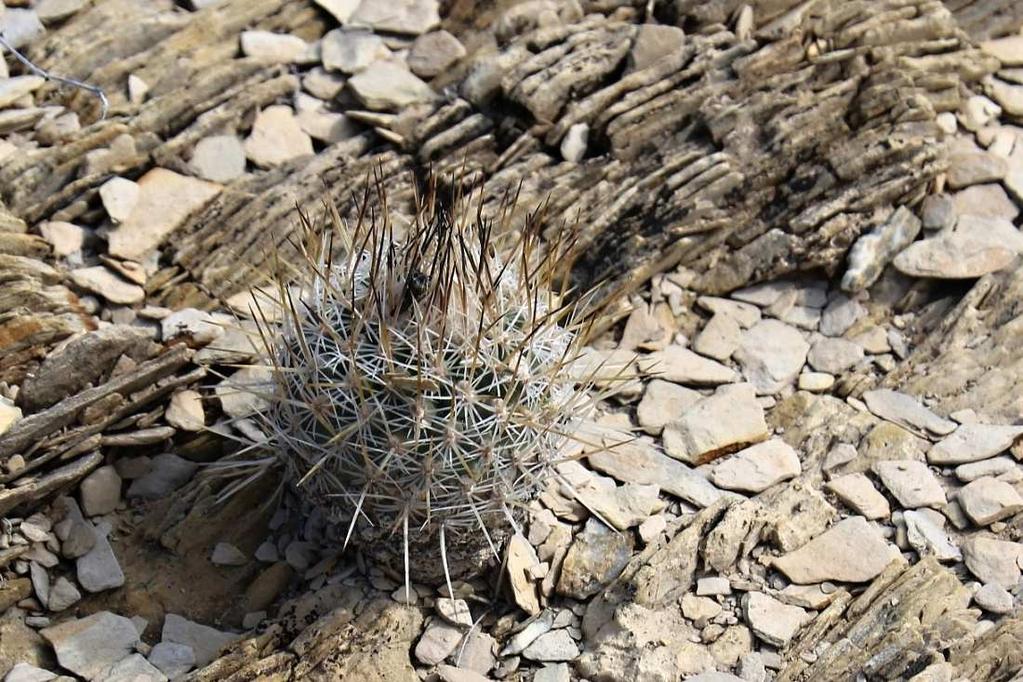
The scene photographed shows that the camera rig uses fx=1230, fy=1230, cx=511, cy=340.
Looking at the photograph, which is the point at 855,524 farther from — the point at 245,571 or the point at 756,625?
the point at 245,571

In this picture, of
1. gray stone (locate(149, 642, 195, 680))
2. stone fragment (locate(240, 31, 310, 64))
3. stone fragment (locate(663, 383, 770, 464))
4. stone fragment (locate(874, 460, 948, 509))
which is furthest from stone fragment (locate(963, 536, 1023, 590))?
stone fragment (locate(240, 31, 310, 64))

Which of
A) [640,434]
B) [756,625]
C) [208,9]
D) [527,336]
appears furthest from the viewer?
[208,9]

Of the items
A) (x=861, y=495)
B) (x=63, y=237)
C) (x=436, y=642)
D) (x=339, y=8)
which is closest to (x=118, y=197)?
(x=63, y=237)

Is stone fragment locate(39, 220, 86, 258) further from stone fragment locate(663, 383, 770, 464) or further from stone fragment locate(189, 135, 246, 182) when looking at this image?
stone fragment locate(663, 383, 770, 464)

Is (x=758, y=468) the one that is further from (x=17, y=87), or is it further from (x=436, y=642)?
(x=17, y=87)

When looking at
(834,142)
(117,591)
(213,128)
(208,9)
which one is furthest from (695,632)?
(208,9)

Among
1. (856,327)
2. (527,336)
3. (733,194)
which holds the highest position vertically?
(527,336)
